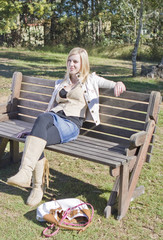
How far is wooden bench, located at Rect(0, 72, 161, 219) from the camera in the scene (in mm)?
3385

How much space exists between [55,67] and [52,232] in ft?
37.0

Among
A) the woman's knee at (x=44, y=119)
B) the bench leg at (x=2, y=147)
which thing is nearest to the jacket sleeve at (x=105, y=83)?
the woman's knee at (x=44, y=119)

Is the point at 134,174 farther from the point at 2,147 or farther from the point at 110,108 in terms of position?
the point at 2,147

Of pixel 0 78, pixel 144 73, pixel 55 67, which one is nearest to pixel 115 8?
pixel 55 67

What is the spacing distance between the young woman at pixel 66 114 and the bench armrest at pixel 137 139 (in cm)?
57

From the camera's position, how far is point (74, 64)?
3.95m

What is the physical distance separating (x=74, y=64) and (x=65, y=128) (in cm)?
75

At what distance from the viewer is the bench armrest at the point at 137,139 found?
329cm

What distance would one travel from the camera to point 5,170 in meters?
4.44

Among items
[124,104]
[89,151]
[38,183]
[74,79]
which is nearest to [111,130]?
[124,104]

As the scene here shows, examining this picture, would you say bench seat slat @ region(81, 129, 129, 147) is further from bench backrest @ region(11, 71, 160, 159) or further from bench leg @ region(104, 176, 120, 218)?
bench leg @ region(104, 176, 120, 218)

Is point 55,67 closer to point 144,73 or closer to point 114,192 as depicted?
point 144,73

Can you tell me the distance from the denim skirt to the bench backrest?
38cm

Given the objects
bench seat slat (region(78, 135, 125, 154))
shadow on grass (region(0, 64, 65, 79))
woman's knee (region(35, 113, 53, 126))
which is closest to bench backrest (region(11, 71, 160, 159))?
bench seat slat (region(78, 135, 125, 154))
